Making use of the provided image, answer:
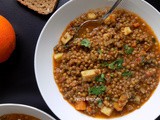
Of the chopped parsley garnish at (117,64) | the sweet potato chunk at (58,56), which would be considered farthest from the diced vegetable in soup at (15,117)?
the chopped parsley garnish at (117,64)

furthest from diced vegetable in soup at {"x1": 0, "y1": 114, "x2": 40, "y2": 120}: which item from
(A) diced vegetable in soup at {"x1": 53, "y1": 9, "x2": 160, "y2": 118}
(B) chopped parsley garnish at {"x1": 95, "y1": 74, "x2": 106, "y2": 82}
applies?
(B) chopped parsley garnish at {"x1": 95, "y1": 74, "x2": 106, "y2": 82}

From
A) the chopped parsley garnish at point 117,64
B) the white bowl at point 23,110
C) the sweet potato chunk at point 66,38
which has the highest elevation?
the chopped parsley garnish at point 117,64

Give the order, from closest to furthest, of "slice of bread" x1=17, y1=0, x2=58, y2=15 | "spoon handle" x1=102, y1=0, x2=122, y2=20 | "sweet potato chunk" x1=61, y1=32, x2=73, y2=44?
1. "spoon handle" x1=102, y1=0, x2=122, y2=20
2. "sweet potato chunk" x1=61, y1=32, x2=73, y2=44
3. "slice of bread" x1=17, y1=0, x2=58, y2=15

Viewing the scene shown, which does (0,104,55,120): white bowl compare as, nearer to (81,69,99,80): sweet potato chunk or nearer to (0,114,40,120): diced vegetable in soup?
(0,114,40,120): diced vegetable in soup

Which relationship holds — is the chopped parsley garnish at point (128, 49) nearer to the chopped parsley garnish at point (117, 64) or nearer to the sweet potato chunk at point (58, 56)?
the chopped parsley garnish at point (117, 64)

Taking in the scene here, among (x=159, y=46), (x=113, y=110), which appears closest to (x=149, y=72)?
(x=159, y=46)

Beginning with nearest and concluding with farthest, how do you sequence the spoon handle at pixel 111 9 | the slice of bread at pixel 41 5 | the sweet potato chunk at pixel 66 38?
the spoon handle at pixel 111 9 → the sweet potato chunk at pixel 66 38 → the slice of bread at pixel 41 5

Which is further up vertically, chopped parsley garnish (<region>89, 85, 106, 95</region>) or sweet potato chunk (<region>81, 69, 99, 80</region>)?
sweet potato chunk (<region>81, 69, 99, 80</region>)
